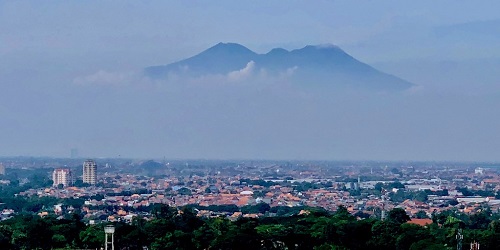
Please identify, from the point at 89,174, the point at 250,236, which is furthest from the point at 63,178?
the point at 250,236

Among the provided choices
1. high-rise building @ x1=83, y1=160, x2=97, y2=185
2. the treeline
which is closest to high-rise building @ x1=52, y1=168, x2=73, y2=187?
high-rise building @ x1=83, y1=160, x2=97, y2=185

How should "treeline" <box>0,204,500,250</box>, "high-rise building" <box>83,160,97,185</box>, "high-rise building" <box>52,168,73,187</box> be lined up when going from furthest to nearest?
"high-rise building" <box>83,160,97,185</box>
"high-rise building" <box>52,168,73,187</box>
"treeline" <box>0,204,500,250</box>

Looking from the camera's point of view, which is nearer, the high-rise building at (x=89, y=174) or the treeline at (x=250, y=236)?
the treeline at (x=250, y=236)

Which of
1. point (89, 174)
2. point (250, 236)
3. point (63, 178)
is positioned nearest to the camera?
point (250, 236)

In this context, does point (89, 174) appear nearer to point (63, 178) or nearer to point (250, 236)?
point (63, 178)

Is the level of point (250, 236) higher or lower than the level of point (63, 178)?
lower

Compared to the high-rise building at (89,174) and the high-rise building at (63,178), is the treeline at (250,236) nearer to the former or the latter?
the high-rise building at (63,178)

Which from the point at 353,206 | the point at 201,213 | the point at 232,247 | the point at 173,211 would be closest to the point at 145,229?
the point at 232,247

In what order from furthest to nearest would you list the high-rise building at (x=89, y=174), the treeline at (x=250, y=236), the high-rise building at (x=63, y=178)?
the high-rise building at (x=89, y=174)
the high-rise building at (x=63, y=178)
the treeline at (x=250, y=236)

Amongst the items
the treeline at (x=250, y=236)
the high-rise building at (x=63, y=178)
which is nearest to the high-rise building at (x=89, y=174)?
the high-rise building at (x=63, y=178)

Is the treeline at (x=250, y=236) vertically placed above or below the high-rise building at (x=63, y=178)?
below

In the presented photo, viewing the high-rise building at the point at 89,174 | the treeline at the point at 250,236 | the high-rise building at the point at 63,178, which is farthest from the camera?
the high-rise building at the point at 89,174

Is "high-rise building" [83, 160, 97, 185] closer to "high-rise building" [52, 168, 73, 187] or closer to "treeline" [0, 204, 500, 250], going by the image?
"high-rise building" [52, 168, 73, 187]
